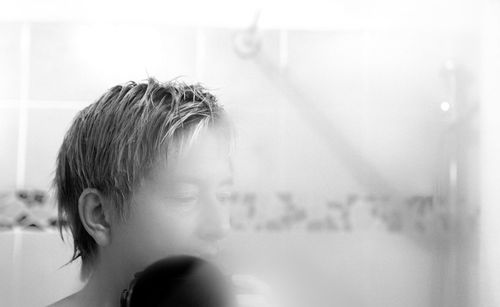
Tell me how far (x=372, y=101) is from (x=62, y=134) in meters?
0.54

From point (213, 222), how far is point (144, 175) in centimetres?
14

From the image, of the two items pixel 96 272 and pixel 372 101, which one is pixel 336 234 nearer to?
pixel 372 101

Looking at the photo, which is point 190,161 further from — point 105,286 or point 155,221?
point 105,286

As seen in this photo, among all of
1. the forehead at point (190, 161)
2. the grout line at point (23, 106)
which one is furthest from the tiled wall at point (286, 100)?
the forehead at point (190, 161)

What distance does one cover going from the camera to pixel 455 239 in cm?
115

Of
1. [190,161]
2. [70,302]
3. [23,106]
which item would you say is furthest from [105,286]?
[23,106]

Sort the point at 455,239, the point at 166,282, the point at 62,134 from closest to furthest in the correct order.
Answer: the point at 166,282 < the point at 62,134 < the point at 455,239

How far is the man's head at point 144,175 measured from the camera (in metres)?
0.92

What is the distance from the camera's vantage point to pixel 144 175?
0.94 m

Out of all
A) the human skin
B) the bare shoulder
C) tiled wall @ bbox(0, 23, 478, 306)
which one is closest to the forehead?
the human skin

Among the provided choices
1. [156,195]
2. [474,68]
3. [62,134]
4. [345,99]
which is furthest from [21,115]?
[474,68]

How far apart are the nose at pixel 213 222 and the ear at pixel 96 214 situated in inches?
5.4

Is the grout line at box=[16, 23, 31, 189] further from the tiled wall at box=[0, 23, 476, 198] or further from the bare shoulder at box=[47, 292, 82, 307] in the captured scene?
the bare shoulder at box=[47, 292, 82, 307]

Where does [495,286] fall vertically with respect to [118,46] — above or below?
below
